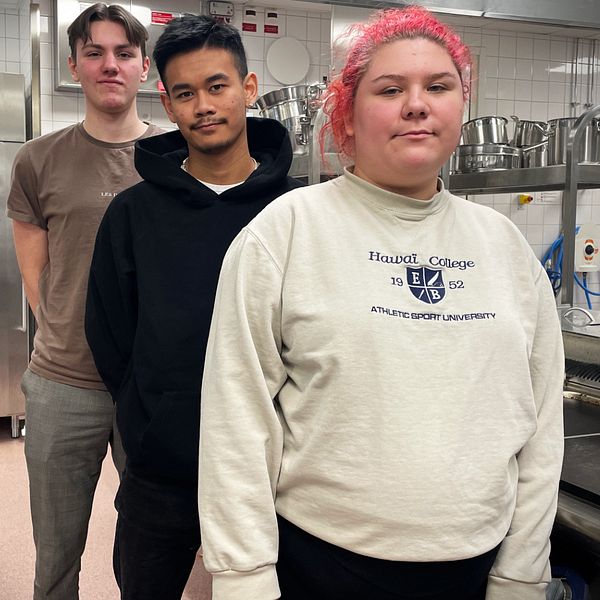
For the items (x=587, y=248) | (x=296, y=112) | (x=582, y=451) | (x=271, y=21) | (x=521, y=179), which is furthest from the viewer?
(x=587, y=248)

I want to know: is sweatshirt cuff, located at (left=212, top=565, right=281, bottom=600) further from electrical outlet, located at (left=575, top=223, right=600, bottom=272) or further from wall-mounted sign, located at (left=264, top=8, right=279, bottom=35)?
electrical outlet, located at (left=575, top=223, right=600, bottom=272)

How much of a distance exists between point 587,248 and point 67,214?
4546 mm

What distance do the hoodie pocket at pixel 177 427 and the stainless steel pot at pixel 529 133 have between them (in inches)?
90.8

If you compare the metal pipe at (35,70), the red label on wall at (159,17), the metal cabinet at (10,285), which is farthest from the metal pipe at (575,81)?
the metal cabinet at (10,285)

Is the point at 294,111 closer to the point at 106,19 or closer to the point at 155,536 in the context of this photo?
the point at 106,19

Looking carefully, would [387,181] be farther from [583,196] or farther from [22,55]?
[583,196]

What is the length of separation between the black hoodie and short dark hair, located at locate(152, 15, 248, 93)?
0.19 m

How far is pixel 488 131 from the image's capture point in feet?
10.8

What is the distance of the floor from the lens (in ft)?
8.70

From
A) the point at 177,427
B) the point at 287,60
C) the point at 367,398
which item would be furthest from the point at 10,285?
the point at 367,398

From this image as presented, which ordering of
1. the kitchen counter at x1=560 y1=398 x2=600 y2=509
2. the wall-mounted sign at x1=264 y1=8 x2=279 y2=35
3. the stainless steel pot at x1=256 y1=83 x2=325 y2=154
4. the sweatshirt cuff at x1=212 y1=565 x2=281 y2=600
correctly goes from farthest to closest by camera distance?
Answer: the wall-mounted sign at x1=264 y1=8 x2=279 y2=35, the stainless steel pot at x1=256 y1=83 x2=325 y2=154, the kitchen counter at x1=560 y1=398 x2=600 y2=509, the sweatshirt cuff at x1=212 y1=565 x2=281 y2=600

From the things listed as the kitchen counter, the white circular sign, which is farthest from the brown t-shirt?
the white circular sign

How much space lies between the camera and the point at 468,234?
3.83ft

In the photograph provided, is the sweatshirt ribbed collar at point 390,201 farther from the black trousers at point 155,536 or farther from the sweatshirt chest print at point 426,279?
the black trousers at point 155,536
